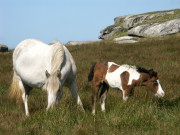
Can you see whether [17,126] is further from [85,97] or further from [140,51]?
[140,51]

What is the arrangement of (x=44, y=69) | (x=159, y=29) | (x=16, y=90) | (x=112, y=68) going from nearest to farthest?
(x=44, y=69)
(x=112, y=68)
(x=16, y=90)
(x=159, y=29)

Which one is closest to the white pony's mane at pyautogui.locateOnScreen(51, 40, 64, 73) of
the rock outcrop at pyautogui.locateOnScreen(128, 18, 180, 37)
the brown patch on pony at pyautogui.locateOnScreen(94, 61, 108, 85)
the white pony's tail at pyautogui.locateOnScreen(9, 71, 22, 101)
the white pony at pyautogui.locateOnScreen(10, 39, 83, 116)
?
the white pony at pyautogui.locateOnScreen(10, 39, 83, 116)

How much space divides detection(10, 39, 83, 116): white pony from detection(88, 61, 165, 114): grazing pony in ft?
2.56

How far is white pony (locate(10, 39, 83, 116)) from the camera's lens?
15.3 ft

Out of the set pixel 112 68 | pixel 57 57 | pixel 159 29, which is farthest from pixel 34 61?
pixel 159 29

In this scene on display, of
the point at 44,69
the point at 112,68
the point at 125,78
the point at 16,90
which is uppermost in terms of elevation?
the point at 44,69

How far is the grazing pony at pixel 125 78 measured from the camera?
17.9 feet

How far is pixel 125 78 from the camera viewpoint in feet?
18.1

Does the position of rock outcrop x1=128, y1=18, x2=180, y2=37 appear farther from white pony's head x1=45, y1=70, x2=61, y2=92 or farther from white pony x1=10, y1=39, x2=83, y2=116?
white pony's head x1=45, y1=70, x2=61, y2=92

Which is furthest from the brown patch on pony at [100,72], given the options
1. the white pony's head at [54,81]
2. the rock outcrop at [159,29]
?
the rock outcrop at [159,29]

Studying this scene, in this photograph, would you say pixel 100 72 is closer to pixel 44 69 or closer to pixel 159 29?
pixel 44 69

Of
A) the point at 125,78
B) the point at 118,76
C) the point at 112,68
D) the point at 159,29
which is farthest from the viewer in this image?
the point at 159,29

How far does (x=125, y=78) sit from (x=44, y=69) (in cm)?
184

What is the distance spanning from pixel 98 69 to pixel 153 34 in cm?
2340
